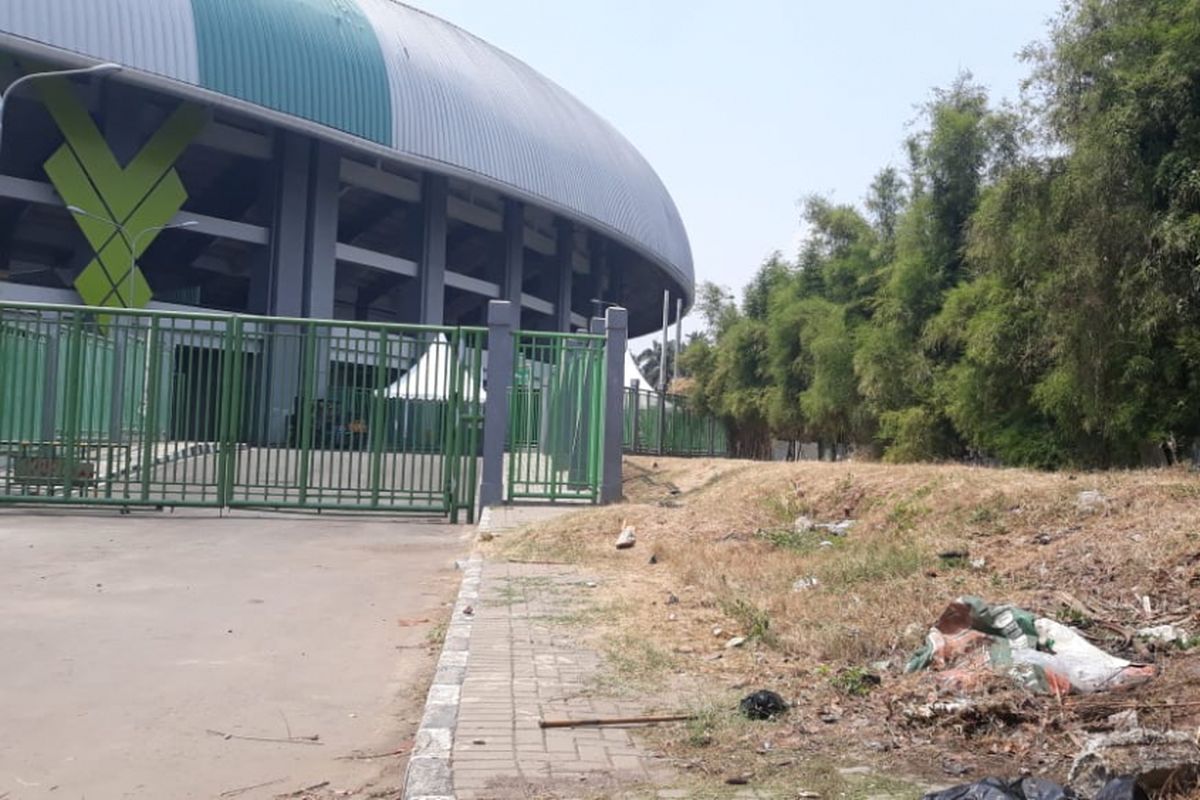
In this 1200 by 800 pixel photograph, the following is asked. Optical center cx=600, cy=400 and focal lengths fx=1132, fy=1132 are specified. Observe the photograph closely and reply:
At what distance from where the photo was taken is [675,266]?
188 ft

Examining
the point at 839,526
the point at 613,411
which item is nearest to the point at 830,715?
the point at 839,526

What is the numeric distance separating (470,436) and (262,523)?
275 centimetres

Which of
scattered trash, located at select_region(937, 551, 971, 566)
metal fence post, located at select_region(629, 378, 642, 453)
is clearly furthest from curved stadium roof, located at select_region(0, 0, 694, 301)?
scattered trash, located at select_region(937, 551, 971, 566)

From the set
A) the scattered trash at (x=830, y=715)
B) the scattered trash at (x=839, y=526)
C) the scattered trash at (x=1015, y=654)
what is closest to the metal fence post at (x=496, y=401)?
the scattered trash at (x=839, y=526)

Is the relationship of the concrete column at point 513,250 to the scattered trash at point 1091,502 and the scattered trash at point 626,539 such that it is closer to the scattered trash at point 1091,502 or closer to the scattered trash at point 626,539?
the scattered trash at point 626,539

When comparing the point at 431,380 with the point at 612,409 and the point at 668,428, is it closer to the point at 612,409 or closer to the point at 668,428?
the point at 612,409

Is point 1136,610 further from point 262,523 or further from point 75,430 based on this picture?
point 75,430

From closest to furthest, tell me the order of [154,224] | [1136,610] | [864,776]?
[864,776]
[1136,610]
[154,224]

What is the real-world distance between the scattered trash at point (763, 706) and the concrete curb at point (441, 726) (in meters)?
1.24

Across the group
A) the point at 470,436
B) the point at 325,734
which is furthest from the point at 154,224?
the point at 325,734

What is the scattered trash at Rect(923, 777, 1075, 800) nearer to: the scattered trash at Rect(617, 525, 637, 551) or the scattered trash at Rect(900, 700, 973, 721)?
the scattered trash at Rect(900, 700, 973, 721)

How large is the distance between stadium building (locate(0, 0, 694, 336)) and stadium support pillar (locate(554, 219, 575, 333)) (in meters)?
0.10

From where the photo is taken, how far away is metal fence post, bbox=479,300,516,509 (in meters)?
14.4

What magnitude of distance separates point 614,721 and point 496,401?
10033mm
